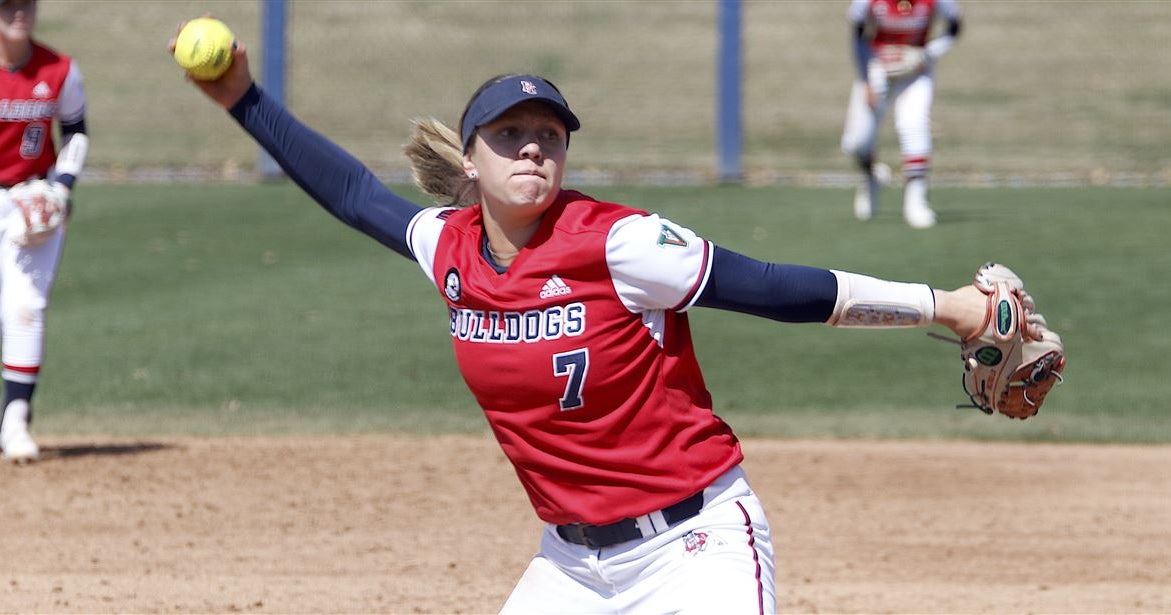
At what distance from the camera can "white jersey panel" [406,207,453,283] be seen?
3.90m

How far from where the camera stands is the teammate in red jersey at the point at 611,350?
11.5 feet

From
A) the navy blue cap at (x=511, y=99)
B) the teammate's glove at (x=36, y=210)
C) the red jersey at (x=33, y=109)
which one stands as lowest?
the teammate's glove at (x=36, y=210)

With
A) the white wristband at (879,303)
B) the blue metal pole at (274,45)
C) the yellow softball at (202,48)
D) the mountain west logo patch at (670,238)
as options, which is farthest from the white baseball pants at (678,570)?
the blue metal pole at (274,45)

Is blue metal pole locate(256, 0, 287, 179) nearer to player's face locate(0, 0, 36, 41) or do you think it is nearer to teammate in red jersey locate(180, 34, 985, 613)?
player's face locate(0, 0, 36, 41)

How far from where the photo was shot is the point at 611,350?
355 cm

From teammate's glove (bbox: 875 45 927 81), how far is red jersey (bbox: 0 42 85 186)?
7.47 meters

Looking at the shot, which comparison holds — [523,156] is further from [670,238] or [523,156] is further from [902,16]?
[902,16]

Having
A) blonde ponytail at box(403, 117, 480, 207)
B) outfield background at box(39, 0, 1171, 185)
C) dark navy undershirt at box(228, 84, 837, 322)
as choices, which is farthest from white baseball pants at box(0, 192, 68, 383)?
outfield background at box(39, 0, 1171, 185)

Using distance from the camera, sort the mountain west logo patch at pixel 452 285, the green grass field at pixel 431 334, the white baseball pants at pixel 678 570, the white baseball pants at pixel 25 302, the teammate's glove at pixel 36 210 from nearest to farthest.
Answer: the white baseball pants at pixel 678 570, the mountain west logo patch at pixel 452 285, the teammate's glove at pixel 36 210, the white baseball pants at pixel 25 302, the green grass field at pixel 431 334

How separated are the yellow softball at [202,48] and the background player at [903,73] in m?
9.89

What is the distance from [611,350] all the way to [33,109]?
16.5 feet

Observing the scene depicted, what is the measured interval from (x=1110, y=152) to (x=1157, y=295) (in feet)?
29.6

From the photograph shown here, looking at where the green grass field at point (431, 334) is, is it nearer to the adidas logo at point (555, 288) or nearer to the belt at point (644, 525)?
the belt at point (644, 525)

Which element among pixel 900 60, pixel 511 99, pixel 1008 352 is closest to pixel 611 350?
pixel 511 99
